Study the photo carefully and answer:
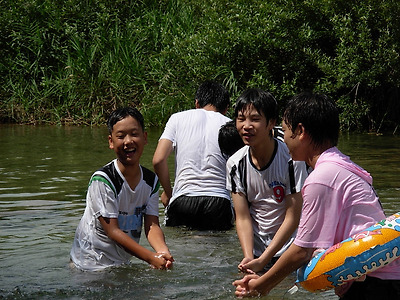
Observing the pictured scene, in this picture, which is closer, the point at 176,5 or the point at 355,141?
the point at 355,141

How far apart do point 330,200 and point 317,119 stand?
1.34 feet

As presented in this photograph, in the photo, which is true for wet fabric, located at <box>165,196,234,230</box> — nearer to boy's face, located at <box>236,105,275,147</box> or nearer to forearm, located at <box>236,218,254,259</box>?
forearm, located at <box>236,218,254,259</box>

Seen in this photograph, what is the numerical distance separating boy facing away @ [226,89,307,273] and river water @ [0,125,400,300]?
0.41 m

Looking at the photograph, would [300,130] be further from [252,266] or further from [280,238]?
[280,238]

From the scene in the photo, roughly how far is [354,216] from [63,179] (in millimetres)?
7133

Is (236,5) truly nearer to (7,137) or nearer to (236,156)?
(7,137)

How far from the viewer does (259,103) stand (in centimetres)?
519

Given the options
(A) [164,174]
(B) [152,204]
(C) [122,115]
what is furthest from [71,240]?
(C) [122,115]

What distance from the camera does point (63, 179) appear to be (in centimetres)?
1011

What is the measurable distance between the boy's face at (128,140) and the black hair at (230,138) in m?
1.27

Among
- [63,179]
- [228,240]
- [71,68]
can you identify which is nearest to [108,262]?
[228,240]

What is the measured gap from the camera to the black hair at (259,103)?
5.19 meters

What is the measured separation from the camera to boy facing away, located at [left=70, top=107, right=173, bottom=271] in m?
4.95

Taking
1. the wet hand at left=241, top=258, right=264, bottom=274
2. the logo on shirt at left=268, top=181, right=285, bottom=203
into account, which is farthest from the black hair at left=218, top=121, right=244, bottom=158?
the wet hand at left=241, top=258, right=264, bottom=274
